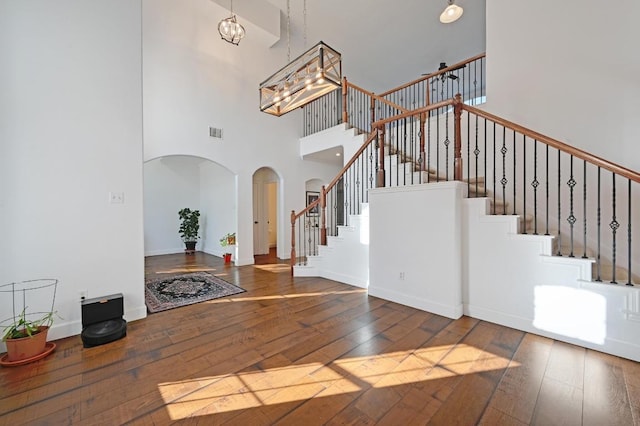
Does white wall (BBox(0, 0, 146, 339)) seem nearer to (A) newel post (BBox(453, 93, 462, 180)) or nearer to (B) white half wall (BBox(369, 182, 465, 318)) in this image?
(B) white half wall (BBox(369, 182, 465, 318))

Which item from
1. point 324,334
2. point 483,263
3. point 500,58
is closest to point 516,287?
point 483,263

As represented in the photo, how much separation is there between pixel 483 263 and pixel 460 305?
54cm

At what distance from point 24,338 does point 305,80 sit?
3.37 m

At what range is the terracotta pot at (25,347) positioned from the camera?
2.16m

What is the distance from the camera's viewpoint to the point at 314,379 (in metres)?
1.94

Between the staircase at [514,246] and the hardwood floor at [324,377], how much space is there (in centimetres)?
25

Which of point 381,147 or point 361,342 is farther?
point 381,147

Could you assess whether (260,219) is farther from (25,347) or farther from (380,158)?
(25,347)

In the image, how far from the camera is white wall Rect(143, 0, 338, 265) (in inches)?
199

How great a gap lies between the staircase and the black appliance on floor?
296 cm

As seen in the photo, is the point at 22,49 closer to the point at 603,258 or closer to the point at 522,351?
the point at 522,351

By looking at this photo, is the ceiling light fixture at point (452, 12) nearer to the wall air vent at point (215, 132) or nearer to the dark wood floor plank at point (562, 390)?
the dark wood floor plank at point (562, 390)

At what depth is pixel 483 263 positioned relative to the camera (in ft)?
9.58

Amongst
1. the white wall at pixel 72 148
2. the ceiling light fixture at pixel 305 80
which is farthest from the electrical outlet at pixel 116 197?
the ceiling light fixture at pixel 305 80
